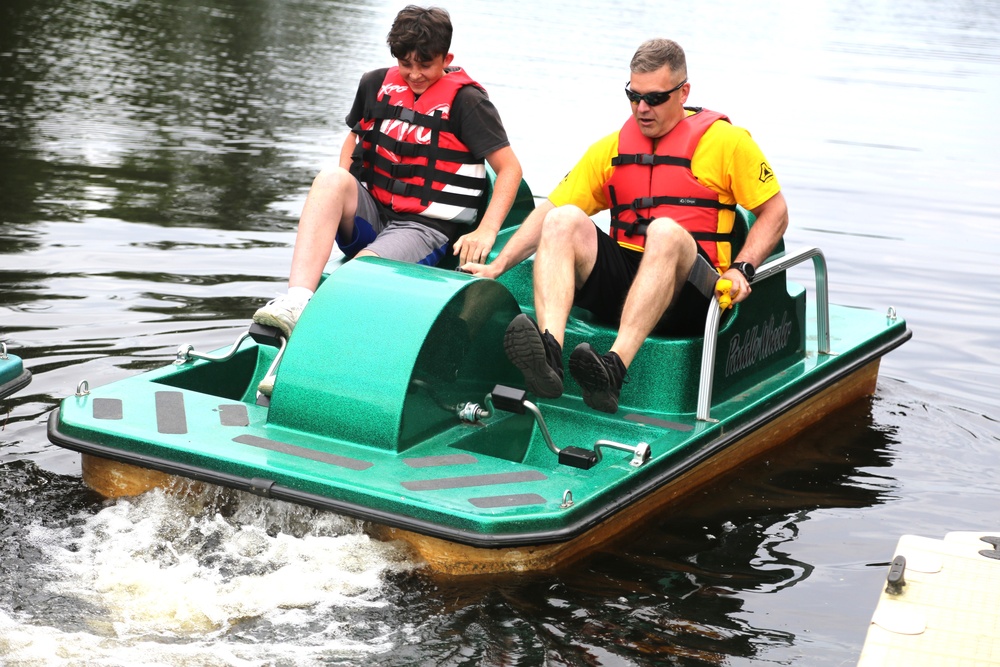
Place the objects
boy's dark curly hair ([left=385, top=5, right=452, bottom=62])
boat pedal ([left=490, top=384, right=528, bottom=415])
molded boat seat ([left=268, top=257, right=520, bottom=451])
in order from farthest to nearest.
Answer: boy's dark curly hair ([left=385, top=5, right=452, bottom=62])
boat pedal ([left=490, top=384, right=528, bottom=415])
molded boat seat ([left=268, top=257, right=520, bottom=451])

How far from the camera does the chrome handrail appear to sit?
13.3ft

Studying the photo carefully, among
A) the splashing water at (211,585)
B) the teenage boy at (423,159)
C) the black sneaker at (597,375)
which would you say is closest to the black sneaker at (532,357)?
the black sneaker at (597,375)

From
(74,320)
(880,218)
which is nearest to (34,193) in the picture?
(74,320)

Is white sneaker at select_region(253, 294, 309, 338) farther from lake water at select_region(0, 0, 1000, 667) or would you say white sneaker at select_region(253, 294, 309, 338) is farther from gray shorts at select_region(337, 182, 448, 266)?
lake water at select_region(0, 0, 1000, 667)

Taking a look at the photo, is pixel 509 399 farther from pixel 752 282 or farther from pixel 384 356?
pixel 752 282

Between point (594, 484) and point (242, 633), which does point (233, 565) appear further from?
point (594, 484)

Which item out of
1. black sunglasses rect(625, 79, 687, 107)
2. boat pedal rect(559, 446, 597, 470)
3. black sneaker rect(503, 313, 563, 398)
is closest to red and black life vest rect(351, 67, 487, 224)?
black sunglasses rect(625, 79, 687, 107)

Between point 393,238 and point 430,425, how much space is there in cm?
109

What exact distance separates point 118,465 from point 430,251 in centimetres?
148

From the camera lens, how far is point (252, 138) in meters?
10.9

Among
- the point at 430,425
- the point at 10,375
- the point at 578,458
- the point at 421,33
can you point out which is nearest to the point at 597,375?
the point at 578,458

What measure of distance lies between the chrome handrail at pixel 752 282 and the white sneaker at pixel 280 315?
1.31 meters

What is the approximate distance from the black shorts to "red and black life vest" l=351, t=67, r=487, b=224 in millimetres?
686

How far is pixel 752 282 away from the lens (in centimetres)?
422
